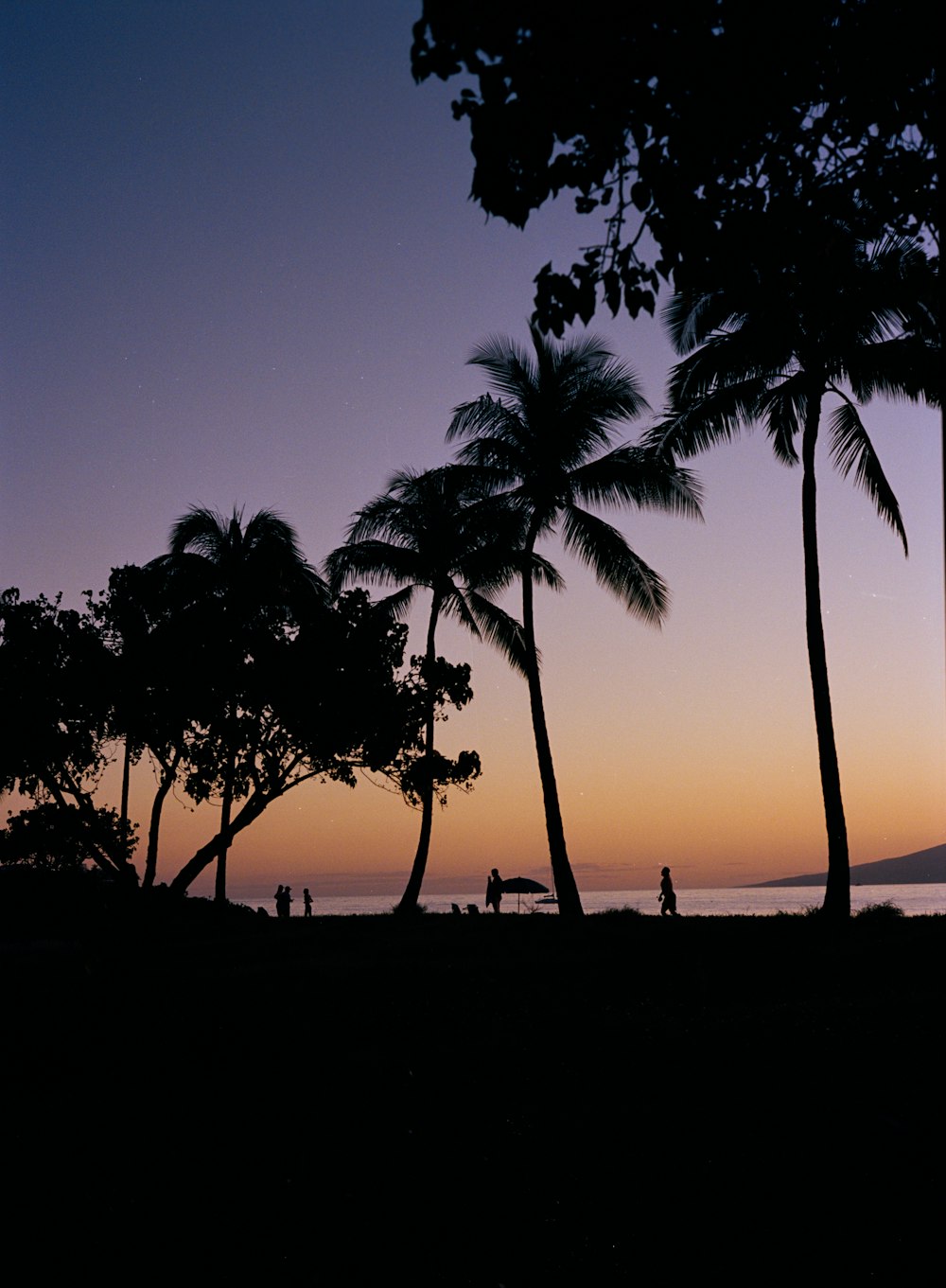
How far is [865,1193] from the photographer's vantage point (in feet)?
24.7

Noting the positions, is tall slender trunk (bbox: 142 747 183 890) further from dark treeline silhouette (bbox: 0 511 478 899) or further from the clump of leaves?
the clump of leaves

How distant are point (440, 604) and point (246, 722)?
54.0ft

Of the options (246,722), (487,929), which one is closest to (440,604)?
(487,929)

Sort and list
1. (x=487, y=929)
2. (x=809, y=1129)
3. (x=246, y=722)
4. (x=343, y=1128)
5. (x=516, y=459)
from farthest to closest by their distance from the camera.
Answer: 1. (x=516, y=459)
2. (x=487, y=929)
3. (x=246, y=722)
4. (x=343, y=1128)
5. (x=809, y=1129)

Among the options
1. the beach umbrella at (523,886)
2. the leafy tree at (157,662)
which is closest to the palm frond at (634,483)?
the leafy tree at (157,662)

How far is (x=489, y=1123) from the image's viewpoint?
952cm

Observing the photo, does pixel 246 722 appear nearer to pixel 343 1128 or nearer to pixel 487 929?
pixel 487 929

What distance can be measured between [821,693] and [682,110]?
1729 centimetres

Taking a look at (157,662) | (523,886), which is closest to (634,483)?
(157,662)

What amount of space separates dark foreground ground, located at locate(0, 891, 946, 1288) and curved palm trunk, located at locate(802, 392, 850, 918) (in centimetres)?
413

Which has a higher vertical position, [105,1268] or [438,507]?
[438,507]

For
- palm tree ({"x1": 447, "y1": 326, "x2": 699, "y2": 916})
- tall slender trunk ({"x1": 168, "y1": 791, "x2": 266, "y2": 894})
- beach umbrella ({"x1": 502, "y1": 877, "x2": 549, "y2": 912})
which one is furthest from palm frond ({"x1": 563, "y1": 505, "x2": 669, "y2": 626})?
beach umbrella ({"x1": 502, "y1": 877, "x2": 549, "y2": 912})

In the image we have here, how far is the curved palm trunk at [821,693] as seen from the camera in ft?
74.1

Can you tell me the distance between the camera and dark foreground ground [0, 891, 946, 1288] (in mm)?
6910
